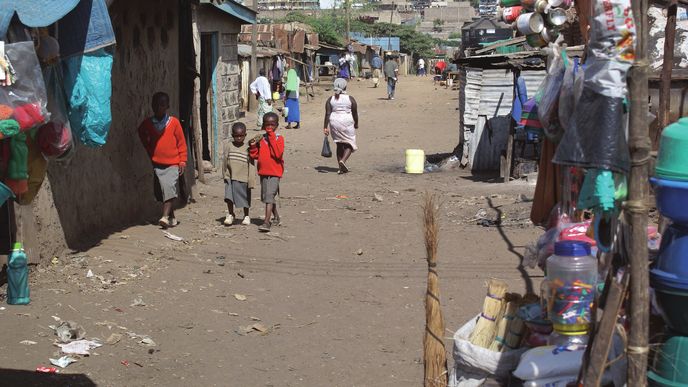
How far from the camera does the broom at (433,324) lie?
4.69 metres

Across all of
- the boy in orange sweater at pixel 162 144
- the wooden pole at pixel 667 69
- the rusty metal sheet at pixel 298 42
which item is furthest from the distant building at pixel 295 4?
the wooden pole at pixel 667 69

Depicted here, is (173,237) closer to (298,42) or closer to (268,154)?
(268,154)

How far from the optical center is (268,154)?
37.0ft

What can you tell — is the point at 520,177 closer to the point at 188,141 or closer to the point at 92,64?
the point at 188,141

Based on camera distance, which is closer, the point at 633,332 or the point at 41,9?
the point at 633,332

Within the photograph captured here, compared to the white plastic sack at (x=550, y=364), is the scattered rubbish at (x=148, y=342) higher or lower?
lower

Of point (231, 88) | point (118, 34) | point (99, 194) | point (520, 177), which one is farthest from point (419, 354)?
point (231, 88)

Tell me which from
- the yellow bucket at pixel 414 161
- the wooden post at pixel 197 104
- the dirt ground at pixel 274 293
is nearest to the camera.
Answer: the dirt ground at pixel 274 293

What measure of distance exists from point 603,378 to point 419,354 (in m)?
2.92

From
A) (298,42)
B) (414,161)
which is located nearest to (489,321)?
(414,161)

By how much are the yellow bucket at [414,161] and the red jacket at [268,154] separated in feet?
19.3

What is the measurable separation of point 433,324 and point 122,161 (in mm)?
6852

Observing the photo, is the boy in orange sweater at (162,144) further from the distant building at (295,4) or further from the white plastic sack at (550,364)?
the distant building at (295,4)

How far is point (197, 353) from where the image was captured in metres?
6.93
